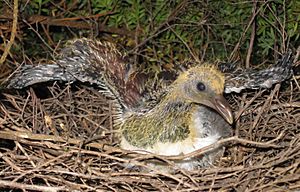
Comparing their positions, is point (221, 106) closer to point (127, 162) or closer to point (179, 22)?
point (127, 162)

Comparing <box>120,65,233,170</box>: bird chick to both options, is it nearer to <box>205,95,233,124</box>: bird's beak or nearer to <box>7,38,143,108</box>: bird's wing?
<box>205,95,233,124</box>: bird's beak

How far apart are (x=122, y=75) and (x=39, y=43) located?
92 cm

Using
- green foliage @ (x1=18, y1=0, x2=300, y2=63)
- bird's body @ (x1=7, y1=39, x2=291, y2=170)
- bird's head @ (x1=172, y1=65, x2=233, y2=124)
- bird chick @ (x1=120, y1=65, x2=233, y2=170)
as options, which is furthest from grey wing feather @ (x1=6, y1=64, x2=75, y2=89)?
green foliage @ (x1=18, y1=0, x2=300, y2=63)

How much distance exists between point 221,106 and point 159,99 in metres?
0.31

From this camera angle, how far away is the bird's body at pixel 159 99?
2420mm

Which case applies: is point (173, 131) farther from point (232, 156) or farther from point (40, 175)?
point (40, 175)

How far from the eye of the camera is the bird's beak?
2.31 meters

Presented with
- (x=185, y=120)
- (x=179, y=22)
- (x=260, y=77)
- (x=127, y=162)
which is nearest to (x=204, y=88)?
(x=185, y=120)

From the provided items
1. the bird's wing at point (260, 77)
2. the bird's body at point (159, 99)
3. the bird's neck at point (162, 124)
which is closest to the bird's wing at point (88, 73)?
the bird's body at point (159, 99)

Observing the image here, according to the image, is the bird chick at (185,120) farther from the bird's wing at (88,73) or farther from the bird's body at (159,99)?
the bird's wing at (88,73)

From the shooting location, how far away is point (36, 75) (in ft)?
8.69

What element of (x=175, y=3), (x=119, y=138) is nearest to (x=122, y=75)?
(x=119, y=138)

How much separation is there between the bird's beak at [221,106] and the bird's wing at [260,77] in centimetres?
27

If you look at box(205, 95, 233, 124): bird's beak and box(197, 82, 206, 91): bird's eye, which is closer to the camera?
box(205, 95, 233, 124): bird's beak
